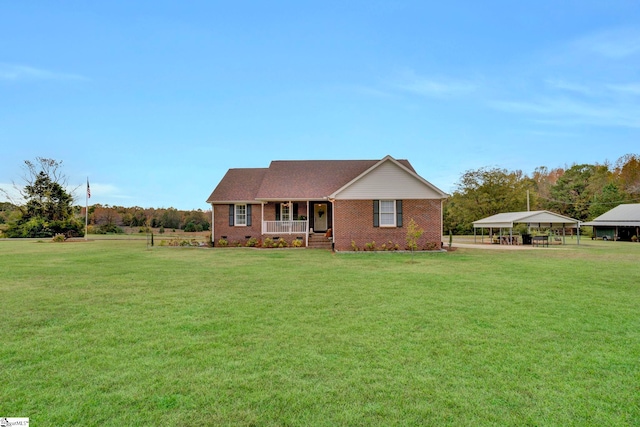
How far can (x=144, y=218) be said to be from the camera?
42719 mm

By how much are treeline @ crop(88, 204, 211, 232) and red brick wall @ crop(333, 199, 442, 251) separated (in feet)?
75.4

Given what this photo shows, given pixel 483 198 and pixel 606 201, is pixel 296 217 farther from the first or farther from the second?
pixel 606 201

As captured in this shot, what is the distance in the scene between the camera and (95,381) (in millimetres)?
3508

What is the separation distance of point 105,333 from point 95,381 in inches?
69.5

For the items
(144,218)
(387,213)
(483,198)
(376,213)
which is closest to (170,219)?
(144,218)

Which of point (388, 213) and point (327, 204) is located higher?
point (327, 204)

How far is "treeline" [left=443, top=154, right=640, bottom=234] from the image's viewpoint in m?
44.5

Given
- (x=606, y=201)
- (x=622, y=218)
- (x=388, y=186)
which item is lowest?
(x=622, y=218)

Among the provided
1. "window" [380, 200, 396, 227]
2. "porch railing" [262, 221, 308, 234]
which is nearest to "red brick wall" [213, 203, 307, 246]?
"porch railing" [262, 221, 308, 234]

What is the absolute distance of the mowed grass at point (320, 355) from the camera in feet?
9.77

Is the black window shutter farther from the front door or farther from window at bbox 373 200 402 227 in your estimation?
the front door

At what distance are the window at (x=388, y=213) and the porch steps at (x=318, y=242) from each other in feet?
13.2

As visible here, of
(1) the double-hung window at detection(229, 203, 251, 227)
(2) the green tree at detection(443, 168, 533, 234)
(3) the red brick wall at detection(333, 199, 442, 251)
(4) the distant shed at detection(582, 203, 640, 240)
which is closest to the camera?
(3) the red brick wall at detection(333, 199, 442, 251)

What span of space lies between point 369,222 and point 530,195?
3923cm
